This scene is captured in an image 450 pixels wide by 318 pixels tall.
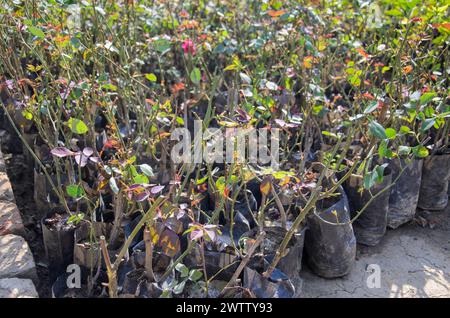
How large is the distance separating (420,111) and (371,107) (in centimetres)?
49

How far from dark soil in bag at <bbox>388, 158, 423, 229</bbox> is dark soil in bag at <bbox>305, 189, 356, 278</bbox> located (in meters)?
0.36

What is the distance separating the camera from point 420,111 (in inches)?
71.2

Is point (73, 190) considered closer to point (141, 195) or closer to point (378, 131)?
point (141, 195)

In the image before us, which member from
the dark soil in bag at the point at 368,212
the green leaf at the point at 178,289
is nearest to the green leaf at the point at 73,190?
the green leaf at the point at 178,289

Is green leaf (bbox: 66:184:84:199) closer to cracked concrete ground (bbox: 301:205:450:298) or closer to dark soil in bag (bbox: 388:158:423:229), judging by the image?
cracked concrete ground (bbox: 301:205:450:298)

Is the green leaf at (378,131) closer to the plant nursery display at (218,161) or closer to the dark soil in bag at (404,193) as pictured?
the plant nursery display at (218,161)

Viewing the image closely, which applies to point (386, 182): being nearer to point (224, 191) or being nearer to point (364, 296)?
point (364, 296)

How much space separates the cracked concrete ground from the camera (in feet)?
6.26

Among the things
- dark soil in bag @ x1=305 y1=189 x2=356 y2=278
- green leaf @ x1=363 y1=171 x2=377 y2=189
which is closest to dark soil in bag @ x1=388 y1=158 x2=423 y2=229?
dark soil in bag @ x1=305 y1=189 x2=356 y2=278

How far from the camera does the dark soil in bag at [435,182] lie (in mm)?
2264

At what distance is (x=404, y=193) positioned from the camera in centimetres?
220

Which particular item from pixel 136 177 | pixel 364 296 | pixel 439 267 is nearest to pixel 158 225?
pixel 136 177

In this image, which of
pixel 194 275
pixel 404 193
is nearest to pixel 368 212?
pixel 404 193

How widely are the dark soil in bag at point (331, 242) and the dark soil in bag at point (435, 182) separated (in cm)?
56
